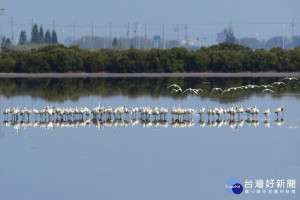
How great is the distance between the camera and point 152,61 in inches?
3875

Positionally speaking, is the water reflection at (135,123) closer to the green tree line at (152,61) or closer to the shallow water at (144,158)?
the shallow water at (144,158)

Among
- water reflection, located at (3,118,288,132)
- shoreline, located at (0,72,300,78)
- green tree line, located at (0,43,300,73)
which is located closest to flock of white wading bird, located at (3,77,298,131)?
water reflection, located at (3,118,288,132)

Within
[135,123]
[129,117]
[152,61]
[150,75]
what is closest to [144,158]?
[135,123]

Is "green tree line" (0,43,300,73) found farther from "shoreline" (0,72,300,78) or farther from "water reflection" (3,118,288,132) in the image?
"water reflection" (3,118,288,132)

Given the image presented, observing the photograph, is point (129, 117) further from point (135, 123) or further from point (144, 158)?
point (144, 158)

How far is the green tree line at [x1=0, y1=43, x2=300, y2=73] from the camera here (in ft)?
317

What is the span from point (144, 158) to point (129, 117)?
496 inches

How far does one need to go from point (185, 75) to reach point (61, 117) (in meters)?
55.4

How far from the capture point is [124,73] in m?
97.8

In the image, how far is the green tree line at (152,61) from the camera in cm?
9656

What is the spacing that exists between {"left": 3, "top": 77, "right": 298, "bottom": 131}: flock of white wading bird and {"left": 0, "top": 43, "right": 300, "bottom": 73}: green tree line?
178 ft

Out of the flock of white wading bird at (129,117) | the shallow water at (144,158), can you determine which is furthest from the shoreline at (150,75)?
the flock of white wading bird at (129,117)


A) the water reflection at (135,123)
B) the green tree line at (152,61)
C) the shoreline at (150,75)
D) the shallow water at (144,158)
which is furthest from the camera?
the green tree line at (152,61)

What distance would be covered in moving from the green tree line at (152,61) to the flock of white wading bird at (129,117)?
178 feet
